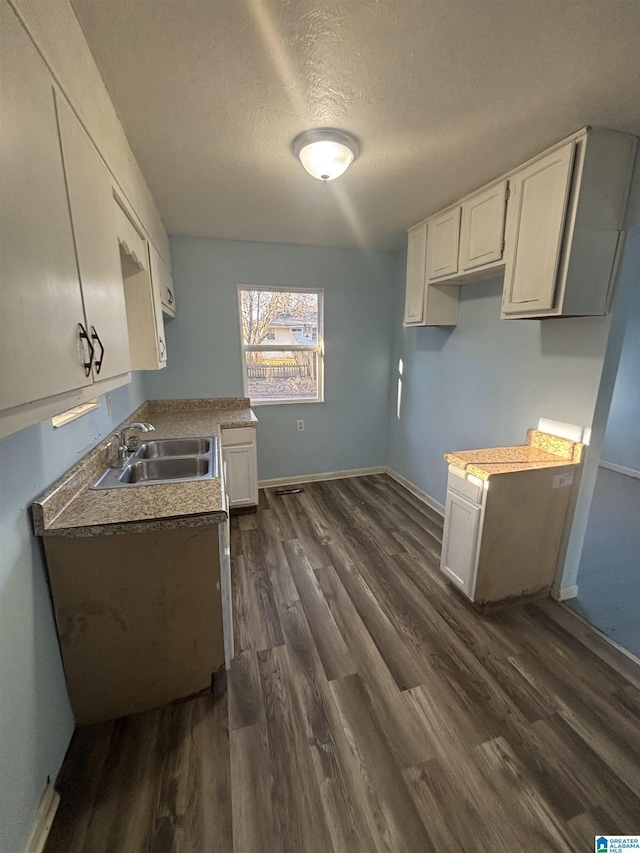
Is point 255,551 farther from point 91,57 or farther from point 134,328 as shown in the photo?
point 91,57

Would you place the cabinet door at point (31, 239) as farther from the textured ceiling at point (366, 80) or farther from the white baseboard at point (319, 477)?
the white baseboard at point (319, 477)

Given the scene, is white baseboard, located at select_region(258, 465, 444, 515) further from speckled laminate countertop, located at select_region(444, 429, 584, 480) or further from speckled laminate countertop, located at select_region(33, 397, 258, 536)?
speckled laminate countertop, located at select_region(33, 397, 258, 536)

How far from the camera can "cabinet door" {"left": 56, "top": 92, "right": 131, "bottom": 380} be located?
913mm

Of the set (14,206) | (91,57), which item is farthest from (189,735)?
(91,57)

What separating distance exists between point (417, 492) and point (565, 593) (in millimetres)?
1537

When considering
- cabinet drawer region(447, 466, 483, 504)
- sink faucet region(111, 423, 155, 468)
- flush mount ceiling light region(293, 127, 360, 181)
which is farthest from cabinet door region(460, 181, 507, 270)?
sink faucet region(111, 423, 155, 468)

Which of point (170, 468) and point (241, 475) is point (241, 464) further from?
point (170, 468)

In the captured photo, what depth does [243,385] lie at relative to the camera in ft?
11.4

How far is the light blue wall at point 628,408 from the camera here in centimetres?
377

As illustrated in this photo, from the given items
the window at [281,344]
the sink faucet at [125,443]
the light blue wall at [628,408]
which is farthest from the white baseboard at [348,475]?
the light blue wall at [628,408]

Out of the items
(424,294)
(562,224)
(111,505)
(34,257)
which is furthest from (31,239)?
(424,294)

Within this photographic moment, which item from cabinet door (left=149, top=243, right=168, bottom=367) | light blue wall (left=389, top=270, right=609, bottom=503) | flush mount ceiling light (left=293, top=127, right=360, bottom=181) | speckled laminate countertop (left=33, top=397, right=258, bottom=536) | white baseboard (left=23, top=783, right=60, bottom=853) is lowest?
white baseboard (left=23, top=783, right=60, bottom=853)

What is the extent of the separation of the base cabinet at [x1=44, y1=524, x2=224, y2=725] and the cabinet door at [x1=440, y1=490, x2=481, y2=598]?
55.5 inches

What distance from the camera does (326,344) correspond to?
3609 millimetres
